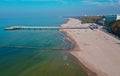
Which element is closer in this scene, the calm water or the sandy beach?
the sandy beach

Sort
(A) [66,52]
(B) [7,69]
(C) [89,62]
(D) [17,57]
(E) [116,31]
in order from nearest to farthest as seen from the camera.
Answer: (B) [7,69]
(C) [89,62]
(D) [17,57]
(A) [66,52]
(E) [116,31]

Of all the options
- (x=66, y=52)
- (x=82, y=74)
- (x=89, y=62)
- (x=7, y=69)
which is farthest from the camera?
(x=66, y=52)

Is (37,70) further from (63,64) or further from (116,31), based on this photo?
(116,31)

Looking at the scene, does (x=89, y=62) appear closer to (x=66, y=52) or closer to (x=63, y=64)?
(x=63, y=64)

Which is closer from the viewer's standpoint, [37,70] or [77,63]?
[37,70]

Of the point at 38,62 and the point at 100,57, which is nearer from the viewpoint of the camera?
the point at 38,62

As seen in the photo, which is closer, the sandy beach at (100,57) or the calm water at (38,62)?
the sandy beach at (100,57)

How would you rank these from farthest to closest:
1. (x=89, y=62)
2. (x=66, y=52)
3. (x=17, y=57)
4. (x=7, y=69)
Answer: (x=66, y=52) → (x=17, y=57) → (x=89, y=62) → (x=7, y=69)

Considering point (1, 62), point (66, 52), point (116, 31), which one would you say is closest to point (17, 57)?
point (1, 62)

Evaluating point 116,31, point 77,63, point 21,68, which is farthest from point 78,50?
point 116,31
